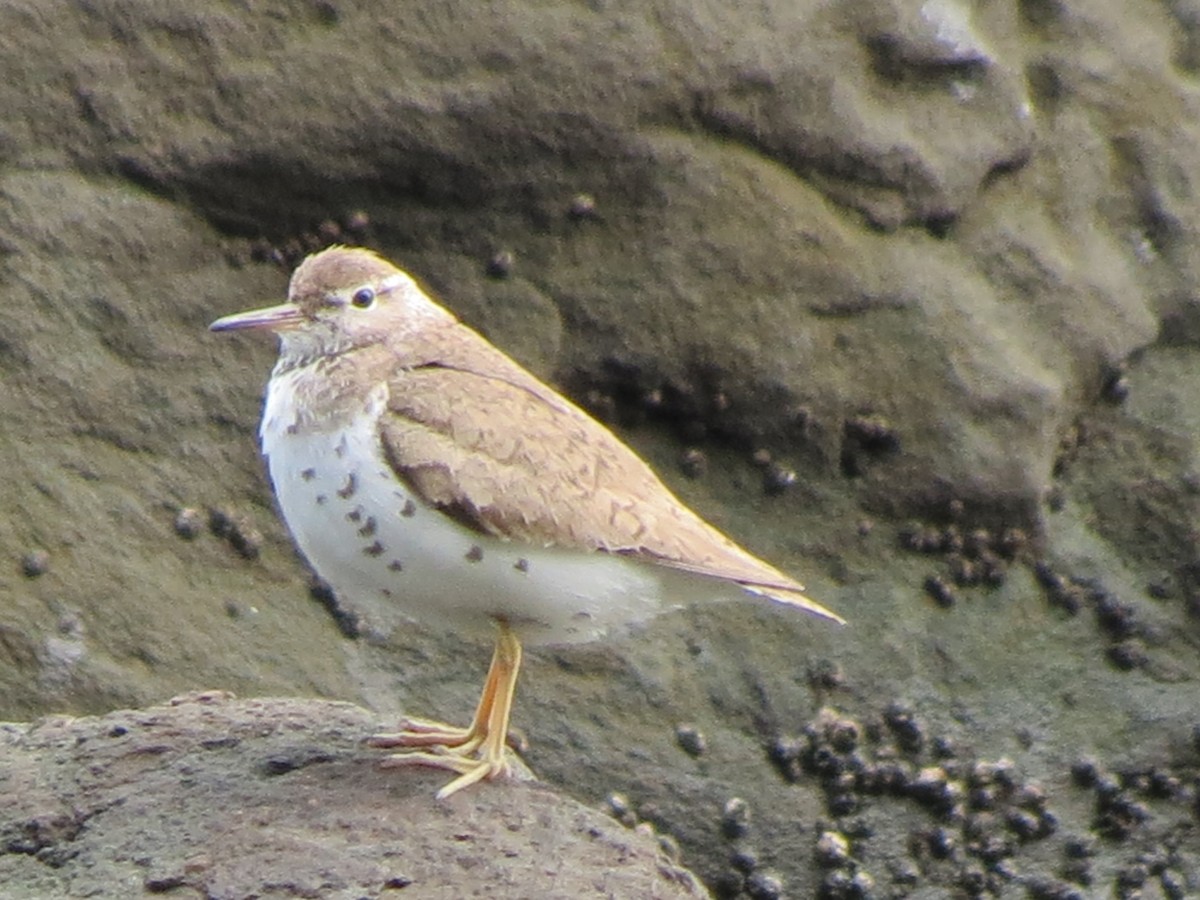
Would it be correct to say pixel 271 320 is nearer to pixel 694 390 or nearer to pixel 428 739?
pixel 428 739

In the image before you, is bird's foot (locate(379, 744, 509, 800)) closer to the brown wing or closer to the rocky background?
the brown wing

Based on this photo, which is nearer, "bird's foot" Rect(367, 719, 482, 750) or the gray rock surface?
the gray rock surface

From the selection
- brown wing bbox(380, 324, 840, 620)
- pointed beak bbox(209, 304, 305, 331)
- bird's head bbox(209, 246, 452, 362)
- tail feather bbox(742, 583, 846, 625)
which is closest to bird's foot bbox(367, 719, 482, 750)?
brown wing bbox(380, 324, 840, 620)

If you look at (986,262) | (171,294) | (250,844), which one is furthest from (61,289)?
(986,262)

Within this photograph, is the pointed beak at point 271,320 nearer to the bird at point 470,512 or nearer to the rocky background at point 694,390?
the bird at point 470,512

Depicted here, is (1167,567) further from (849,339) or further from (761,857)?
(761,857)

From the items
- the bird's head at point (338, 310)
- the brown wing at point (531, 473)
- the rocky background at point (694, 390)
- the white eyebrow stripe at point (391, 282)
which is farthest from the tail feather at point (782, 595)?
the rocky background at point (694, 390)
